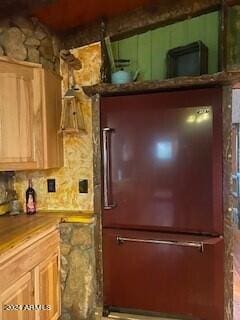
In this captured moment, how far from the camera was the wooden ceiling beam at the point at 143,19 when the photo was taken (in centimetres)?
231

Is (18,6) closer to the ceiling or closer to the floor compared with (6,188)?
closer to the ceiling

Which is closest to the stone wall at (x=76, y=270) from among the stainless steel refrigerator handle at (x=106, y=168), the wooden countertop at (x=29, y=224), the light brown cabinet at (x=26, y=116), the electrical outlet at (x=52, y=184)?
the wooden countertop at (x=29, y=224)

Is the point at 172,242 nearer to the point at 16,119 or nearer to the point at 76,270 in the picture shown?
the point at 76,270

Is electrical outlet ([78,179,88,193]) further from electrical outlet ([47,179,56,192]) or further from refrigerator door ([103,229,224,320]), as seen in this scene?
refrigerator door ([103,229,224,320])

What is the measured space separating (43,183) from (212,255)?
5.11 feet

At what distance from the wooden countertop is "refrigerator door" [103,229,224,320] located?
0.30 metres

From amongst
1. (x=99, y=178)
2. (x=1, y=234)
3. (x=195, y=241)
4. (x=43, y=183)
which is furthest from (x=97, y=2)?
(x=195, y=241)

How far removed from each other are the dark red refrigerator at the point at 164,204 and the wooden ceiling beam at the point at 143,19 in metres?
0.60

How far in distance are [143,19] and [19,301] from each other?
2.28 meters

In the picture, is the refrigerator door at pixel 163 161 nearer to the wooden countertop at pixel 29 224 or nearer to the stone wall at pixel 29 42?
the wooden countertop at pixel 29 224

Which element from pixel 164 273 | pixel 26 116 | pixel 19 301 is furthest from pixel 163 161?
pixel 19 301

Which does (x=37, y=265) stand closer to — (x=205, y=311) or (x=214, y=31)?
(x=205, y=311)

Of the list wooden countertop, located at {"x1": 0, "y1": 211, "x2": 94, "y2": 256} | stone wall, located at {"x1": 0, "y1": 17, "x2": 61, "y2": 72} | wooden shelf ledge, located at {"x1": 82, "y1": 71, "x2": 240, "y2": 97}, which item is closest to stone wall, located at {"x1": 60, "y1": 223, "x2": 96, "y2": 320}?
wooden countertop, located at {"x1": 0, "y1": 211, "x2": 94, "y2": 256}

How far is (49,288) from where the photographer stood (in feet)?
7.18
